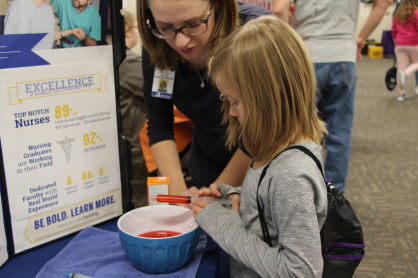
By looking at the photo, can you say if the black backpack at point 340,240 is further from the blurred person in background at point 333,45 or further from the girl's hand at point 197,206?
the blurred person in background at point 333,45

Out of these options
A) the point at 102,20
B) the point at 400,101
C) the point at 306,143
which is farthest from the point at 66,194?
the point at 400,101

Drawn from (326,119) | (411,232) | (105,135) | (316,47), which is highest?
(316,47)

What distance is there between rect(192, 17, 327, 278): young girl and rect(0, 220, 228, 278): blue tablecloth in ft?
0.13

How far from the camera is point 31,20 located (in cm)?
75

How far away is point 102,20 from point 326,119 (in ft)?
5.65

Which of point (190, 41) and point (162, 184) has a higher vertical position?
point (190, 41)

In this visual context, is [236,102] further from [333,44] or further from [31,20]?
[333,44]

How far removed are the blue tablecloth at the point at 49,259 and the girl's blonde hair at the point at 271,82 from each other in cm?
26

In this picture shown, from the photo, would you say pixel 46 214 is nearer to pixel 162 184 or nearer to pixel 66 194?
pixel 66 194

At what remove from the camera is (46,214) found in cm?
83

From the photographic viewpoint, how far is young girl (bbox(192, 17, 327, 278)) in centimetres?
63

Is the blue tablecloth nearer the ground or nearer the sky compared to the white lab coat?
nearer the ground

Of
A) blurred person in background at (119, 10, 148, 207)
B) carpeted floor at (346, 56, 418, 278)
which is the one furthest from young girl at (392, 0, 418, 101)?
blurred person in background at (119, 10, 148, 207)

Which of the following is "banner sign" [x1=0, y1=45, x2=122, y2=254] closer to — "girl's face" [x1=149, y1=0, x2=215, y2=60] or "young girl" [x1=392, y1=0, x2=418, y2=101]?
"girl's face" [x1=149, y1=0, x2=215, y2=60]
